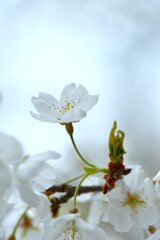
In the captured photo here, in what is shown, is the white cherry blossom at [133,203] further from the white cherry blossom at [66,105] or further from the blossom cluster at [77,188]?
the white cherry blossom at [66,105]

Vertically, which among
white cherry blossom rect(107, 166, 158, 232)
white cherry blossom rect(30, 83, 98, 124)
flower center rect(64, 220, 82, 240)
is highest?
white cherry blossom rect(30, 83, 98, 124)

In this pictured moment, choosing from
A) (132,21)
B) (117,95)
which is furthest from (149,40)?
(117,95)

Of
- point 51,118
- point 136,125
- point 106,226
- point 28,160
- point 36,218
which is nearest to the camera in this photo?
point 28,160

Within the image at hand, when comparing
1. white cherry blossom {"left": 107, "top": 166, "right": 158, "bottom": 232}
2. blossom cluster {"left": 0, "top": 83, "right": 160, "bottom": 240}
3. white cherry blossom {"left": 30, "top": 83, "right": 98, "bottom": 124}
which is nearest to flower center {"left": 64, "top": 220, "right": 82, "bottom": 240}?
blossom cluster {"left": 0, "top": 83, "right": 160, "bottom": 240}

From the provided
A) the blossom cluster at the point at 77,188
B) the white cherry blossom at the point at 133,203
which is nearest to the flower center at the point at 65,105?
the blossom cluster at the point at 77,188

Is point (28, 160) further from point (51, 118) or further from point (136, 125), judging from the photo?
point (136, 125)

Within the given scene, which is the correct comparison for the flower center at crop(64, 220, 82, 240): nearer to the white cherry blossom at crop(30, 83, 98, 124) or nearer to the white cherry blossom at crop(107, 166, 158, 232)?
the white cherry blossom at crop(107, 166, 158, 232)
